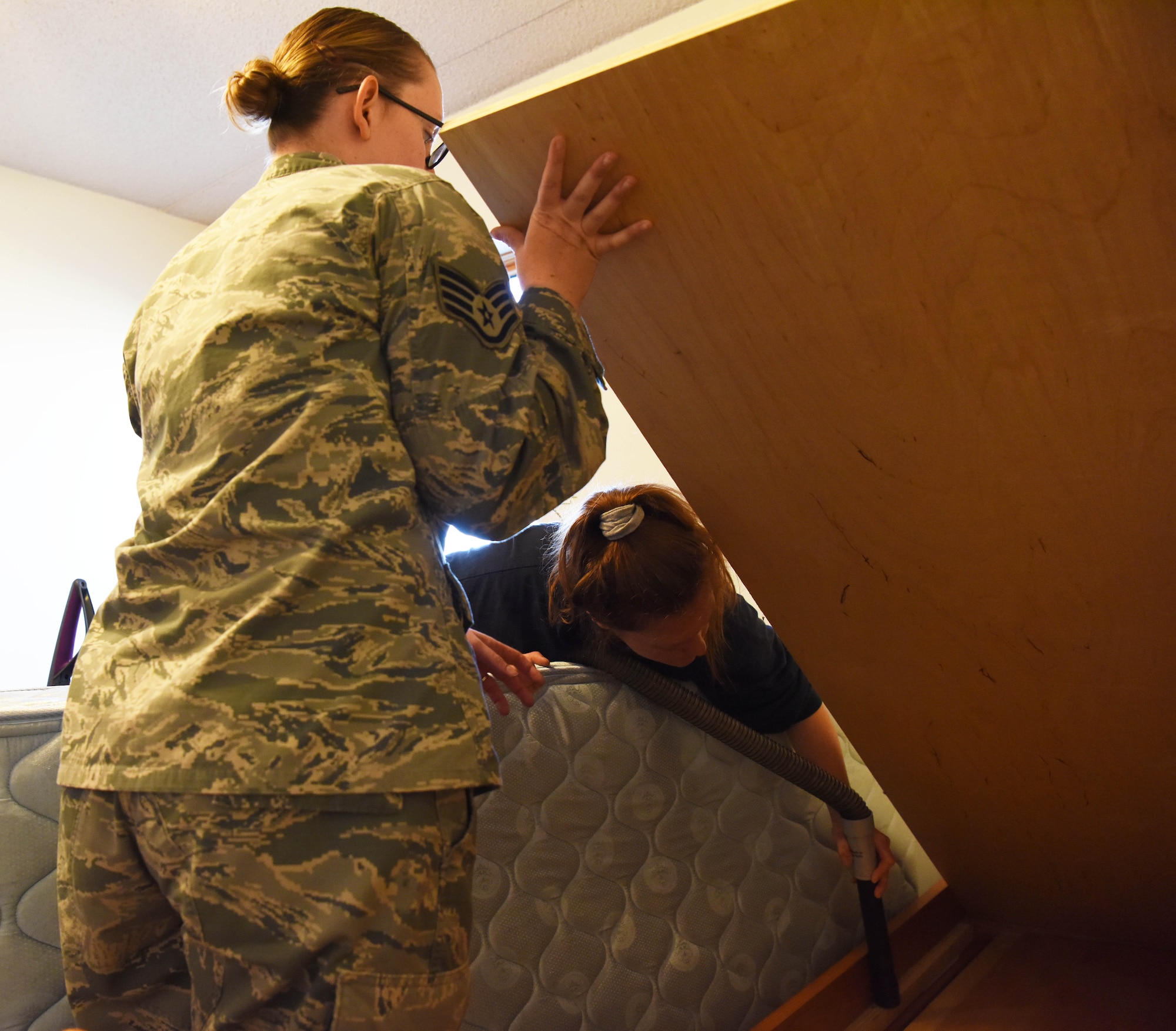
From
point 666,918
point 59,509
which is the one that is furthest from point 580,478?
point 59,509

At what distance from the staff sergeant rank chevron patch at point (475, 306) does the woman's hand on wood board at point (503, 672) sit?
18.3 inches

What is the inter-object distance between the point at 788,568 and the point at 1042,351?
392mm

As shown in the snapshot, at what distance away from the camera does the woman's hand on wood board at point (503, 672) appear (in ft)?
3.48

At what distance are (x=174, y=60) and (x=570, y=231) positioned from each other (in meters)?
2.29

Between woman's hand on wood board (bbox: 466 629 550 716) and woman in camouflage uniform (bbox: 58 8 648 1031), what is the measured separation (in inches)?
13.7

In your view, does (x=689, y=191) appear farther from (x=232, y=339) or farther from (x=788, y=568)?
(x=788, y=568)

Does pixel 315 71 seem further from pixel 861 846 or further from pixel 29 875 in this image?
pixel 861 846

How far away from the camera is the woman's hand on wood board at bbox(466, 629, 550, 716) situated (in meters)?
1.06

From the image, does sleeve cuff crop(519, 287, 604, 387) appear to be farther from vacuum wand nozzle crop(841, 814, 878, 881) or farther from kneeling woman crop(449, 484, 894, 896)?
vacuum wand nozzle crop(841, 814, 878, 881)

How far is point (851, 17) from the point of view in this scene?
0.61 m

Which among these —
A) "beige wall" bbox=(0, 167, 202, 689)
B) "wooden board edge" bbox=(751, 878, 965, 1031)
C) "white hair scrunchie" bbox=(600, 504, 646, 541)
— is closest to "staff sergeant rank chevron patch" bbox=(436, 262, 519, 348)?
"white hair scrunchie" bbox=(600, 504, 646, 541)

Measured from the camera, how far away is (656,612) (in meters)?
1.22

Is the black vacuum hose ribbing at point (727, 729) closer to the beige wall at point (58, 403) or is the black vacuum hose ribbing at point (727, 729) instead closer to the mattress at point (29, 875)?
the mattress at point (29, 875)

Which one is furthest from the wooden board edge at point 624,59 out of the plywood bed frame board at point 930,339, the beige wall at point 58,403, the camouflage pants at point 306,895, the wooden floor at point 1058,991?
the beige wall at point 58,403
